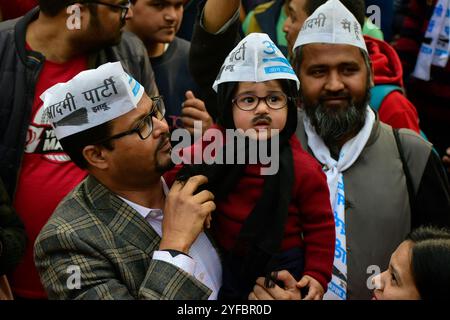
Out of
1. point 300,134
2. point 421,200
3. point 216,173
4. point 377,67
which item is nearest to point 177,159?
point 216,173

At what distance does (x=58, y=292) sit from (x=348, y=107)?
1623 mm

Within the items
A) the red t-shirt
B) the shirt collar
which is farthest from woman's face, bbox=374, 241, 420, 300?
the red t-shirt

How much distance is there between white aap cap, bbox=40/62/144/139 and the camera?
2777 millimetres

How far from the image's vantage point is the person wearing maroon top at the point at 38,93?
3.62 meters

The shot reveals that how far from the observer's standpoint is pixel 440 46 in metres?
4.93

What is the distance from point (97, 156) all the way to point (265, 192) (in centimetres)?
66

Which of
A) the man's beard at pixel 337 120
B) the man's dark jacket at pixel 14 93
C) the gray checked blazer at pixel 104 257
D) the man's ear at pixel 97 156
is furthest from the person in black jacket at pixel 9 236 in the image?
the man's beard at pixel 337 120

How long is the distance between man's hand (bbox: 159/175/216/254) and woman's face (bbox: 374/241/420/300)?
673 mm

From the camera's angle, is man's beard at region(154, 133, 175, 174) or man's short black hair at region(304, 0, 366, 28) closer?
man's beard at region(154, 133, 175, 174)

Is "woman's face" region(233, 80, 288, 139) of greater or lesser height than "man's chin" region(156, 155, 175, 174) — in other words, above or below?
above

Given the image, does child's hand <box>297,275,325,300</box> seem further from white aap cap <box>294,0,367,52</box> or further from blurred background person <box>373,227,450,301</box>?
white aap cap <box>294,0,367,52</box>

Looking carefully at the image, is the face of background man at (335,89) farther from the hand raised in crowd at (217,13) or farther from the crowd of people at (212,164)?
the hand raised in crowd at (217,13)

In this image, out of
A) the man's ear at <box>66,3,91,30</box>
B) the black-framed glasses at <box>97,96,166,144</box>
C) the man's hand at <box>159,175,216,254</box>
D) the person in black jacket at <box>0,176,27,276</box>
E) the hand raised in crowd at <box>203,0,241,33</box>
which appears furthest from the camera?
the man's ear at <box>66,3,91,30</box>

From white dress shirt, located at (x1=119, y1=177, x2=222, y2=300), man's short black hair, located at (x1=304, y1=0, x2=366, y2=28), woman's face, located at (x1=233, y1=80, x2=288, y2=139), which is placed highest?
man's short black hair, located at (x1=304, y1=0, x2=366, y2=28)
